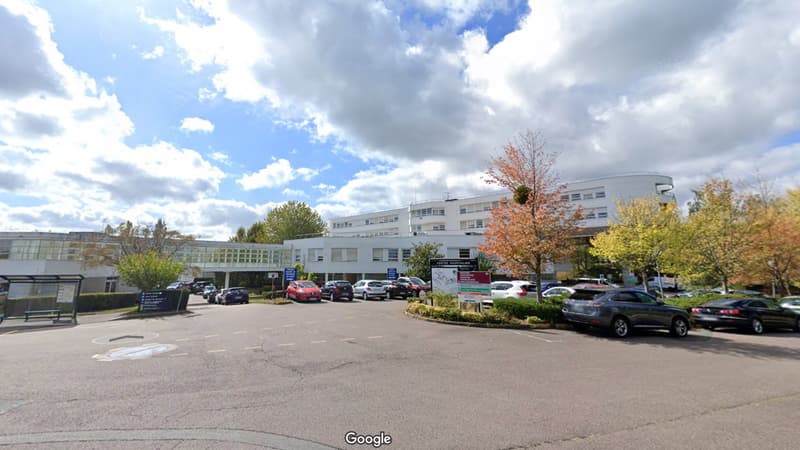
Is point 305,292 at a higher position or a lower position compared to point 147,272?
lower

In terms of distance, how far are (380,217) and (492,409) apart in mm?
64662

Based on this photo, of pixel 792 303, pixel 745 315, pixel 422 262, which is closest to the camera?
pixel 745 315

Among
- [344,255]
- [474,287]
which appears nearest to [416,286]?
[474,287]

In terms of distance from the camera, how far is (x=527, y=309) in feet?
43.2

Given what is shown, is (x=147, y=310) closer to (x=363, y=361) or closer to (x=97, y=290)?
(x=363, y=361)

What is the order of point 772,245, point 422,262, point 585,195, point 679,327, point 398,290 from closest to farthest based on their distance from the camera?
1. point 679,327
2. point 772,245
3. point 398,290
4. point 422,262
5. point 585,195

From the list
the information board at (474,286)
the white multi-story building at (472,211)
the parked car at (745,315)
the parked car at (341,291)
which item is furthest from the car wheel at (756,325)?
the parked car at (341,291)

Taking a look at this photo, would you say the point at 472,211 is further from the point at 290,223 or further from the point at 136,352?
the point at 136,352

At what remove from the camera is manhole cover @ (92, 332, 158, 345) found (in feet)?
32.7

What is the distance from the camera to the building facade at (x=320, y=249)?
102 feet

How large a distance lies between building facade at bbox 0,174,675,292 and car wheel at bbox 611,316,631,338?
26.9 m

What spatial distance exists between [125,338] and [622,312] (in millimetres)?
15734

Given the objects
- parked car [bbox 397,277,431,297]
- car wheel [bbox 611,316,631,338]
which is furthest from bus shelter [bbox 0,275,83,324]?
car wheel [bbox 611,316,631,338]

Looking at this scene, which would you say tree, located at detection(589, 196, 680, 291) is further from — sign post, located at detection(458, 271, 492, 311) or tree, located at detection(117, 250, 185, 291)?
tree, located at detection(117, 250, 185, 291)
